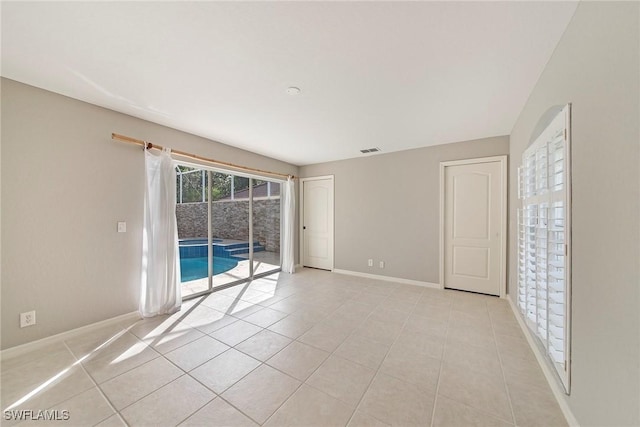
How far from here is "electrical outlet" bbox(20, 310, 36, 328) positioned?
6.84 ft

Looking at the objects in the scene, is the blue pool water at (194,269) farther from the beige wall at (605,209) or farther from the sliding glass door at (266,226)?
the beige wall at (605,209)

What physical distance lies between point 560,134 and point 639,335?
132 centimetres

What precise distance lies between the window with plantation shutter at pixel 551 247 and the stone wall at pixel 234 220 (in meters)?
4.03

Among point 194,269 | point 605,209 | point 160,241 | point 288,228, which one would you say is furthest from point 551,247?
point 194,269

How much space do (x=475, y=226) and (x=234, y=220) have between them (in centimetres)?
419

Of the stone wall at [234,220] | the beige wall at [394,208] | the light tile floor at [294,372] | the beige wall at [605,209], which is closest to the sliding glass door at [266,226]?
the stone wall at [234,220]

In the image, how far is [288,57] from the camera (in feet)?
5.73

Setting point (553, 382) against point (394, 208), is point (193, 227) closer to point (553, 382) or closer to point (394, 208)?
point (394, 208)

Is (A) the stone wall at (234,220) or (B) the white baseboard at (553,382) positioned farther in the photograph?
(A) the stone wall at (234,220)

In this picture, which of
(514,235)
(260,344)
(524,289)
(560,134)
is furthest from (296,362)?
(514,235)

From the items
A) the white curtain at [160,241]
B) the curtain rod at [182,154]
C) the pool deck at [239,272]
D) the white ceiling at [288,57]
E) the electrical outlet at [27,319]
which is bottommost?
the pool deck at [239,272]

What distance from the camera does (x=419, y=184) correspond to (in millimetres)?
4062

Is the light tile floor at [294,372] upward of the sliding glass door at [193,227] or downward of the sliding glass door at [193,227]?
downward

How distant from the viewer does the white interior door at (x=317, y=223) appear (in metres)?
5.15
